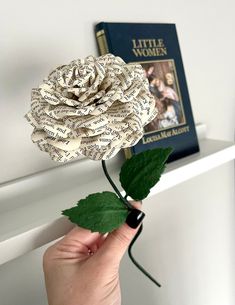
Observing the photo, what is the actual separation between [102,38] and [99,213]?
0.24m

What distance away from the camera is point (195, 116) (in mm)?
584

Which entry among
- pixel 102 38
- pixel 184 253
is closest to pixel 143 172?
pixel 102 38

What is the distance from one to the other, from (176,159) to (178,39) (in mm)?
206

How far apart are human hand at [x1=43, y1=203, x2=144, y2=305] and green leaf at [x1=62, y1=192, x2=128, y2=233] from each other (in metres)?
0.02

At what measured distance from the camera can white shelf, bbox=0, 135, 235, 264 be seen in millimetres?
331

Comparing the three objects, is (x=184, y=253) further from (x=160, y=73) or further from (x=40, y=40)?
(x=40, y=40)

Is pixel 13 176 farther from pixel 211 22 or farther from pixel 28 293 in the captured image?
pixel 211 22

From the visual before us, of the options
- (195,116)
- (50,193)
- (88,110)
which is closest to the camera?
(88,110)

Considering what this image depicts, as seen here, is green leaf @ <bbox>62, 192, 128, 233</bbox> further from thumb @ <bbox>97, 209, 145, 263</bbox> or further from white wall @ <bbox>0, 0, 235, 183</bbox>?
white wall @ <bbox>0, 0, 235, 183</bbox>

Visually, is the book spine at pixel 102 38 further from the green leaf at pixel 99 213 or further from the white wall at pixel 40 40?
the green leaf at pixel 99 213

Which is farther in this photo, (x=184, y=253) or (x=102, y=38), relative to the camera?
(x=184, y=253)

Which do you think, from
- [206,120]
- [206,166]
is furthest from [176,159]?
[206,120]

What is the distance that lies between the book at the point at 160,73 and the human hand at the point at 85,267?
0.14m

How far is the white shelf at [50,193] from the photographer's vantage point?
331mm
